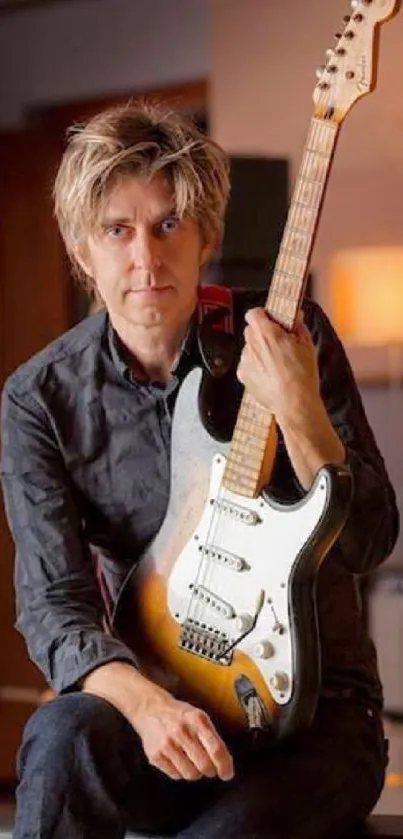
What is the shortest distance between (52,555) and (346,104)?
0.51 m

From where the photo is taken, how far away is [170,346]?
5.02ft

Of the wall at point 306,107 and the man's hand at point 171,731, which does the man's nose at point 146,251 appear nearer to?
the man's hand at point 171,731

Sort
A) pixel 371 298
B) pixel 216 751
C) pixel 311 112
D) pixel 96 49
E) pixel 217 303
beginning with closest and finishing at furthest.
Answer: pixel 216 751 < pixel 217 303 < pixel 371 298 < pixel 311 112 < pixel 96 49

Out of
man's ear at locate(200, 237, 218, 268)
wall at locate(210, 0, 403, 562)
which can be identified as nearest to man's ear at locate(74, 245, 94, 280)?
man's ear at locate(200, 237, 218, 268)

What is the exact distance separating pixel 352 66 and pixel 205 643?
0.56 metres

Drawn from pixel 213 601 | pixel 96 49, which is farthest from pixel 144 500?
pixel 96 49

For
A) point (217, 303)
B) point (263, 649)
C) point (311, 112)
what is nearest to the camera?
point (263, 649)

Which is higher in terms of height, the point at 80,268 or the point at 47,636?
the point at 80,268

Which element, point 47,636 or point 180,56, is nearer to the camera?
point 47,636

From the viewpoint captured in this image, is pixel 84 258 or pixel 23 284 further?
pixel 23 284

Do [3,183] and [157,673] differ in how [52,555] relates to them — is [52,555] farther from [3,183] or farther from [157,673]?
[3,183]

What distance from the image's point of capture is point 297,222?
1428 millimetres

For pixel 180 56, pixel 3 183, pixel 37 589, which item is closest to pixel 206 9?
pixel 180 56

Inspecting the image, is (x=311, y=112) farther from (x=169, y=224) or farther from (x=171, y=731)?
(x=171, y=731)
